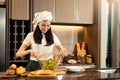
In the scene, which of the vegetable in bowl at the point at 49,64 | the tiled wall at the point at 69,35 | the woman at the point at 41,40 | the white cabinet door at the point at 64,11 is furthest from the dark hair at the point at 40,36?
the tiled wall at the point at 69,35

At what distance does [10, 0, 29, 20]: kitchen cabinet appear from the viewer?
3.93 meters

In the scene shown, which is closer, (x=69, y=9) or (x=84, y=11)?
(x=69, y=9)

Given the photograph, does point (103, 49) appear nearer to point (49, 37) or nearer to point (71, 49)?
point (71, 49)

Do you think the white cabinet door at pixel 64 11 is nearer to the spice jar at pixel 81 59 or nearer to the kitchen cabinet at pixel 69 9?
the kitchen cabinet at pixel 69 9

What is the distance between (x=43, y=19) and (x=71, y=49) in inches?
79.2

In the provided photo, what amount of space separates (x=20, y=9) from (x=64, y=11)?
790 mm

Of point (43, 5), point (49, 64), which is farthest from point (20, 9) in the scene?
point (49, 64)

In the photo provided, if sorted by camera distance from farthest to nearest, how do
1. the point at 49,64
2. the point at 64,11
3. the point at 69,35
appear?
the point at 69,35 < the point at 64,11 < the point at 49,64

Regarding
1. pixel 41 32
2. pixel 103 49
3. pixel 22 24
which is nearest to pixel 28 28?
pixel 22 24

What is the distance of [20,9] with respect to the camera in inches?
156

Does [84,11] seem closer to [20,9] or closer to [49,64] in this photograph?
[20,9]

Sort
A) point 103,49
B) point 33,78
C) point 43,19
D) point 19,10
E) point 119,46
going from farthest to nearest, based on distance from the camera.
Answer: point 119,46, point 103,49, point 19,10, point 43,19, point 33,78

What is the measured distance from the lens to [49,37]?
3010 mm

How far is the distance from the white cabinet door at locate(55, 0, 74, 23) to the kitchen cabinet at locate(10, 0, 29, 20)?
561 mm
